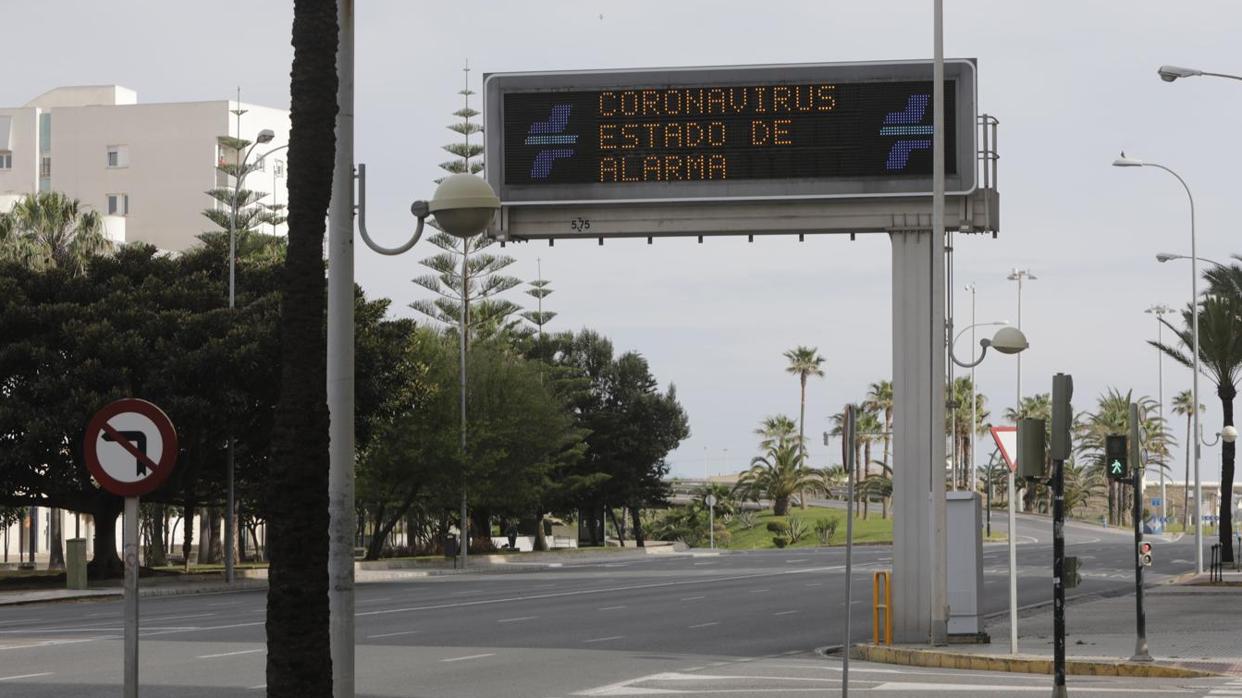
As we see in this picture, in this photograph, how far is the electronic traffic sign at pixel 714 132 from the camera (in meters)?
21.6

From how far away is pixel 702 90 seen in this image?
21.5 m

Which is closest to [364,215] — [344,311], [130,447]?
[344,311]

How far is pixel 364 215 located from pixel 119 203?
9913 centimetres

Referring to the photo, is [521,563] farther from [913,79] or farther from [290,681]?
[290,681]

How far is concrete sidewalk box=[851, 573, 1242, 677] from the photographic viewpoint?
19484 mm

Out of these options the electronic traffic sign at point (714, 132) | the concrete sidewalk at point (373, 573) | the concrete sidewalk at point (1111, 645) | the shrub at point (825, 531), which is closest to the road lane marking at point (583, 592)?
the concrete sidewalk at point (373, 573)

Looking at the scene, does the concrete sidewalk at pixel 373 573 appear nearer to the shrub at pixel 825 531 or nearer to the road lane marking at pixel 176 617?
the road lane marking at pixel 176 617

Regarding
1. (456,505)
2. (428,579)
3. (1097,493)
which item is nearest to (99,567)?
(428,579)

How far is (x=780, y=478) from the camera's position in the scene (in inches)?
4690

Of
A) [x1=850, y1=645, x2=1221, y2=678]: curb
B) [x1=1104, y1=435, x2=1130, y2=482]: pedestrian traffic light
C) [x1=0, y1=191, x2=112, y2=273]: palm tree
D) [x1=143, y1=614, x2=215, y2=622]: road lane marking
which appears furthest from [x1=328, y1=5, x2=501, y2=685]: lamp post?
[x1=0, y1=191, x2=112, y2=273]: palm tree

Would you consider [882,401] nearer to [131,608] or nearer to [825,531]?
[825,531]

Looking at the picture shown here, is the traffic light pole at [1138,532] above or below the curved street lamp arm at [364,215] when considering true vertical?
below

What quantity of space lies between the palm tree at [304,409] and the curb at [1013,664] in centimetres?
1157

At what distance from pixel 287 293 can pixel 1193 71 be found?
2370cm
